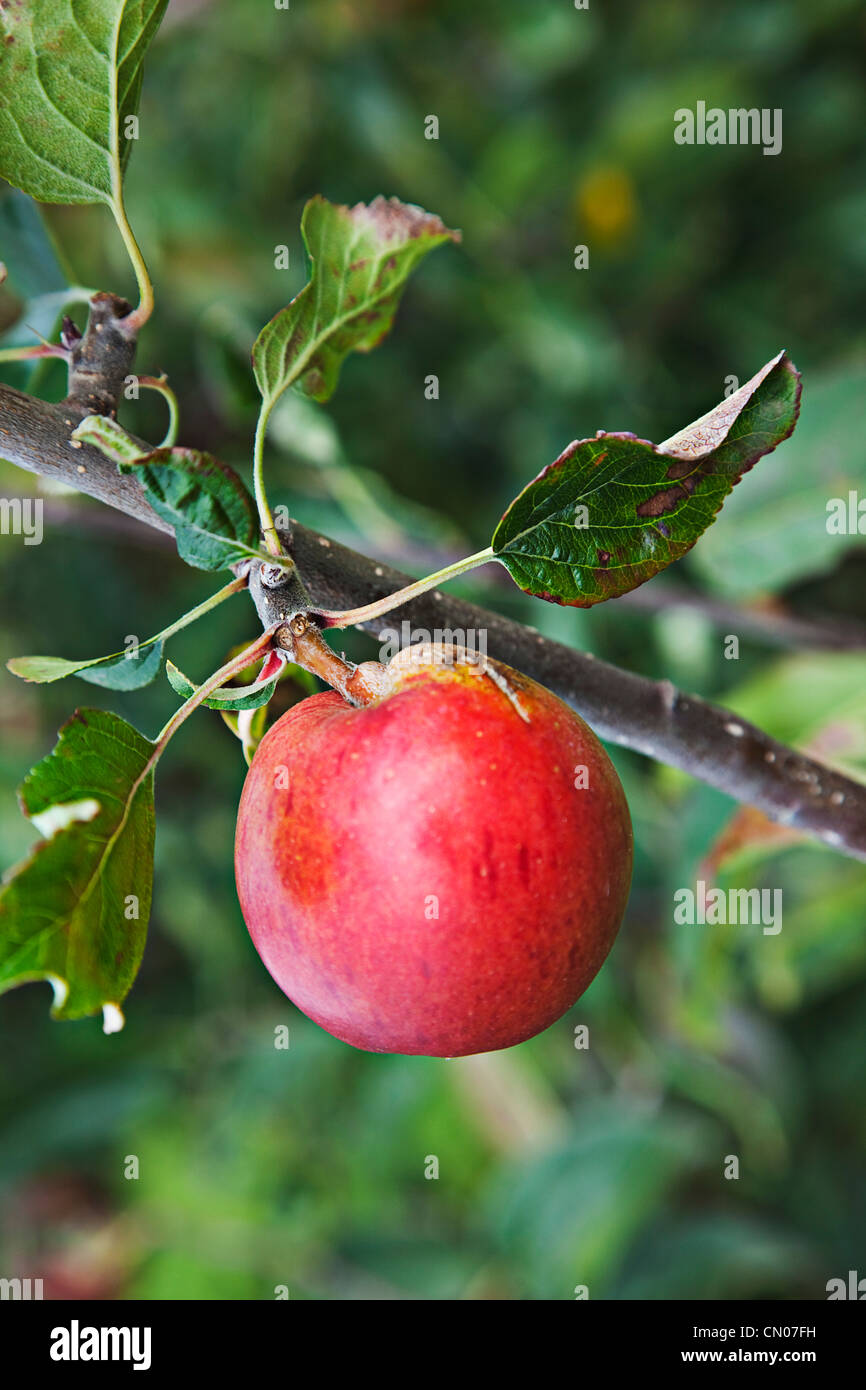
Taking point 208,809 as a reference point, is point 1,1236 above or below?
below

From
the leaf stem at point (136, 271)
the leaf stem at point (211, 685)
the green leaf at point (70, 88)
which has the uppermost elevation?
the green leaf at point (70, 88)

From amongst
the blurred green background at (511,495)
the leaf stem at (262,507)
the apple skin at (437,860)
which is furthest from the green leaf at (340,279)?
the blurred green background at (511,495)

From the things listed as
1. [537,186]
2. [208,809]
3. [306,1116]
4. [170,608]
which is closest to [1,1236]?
→ [306,1116]

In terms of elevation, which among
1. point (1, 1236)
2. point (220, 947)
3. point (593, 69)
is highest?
point (593, 69)

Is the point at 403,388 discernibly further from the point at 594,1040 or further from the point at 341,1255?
the point at 341,1255

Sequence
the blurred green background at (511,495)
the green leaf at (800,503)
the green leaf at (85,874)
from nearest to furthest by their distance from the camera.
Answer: the green leaf at (85,874)
the green leaf at (800,503)
the blurred green background at (511,495)

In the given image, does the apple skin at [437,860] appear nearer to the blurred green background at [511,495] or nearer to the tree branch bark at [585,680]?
the tree branch bark at [585,680]
